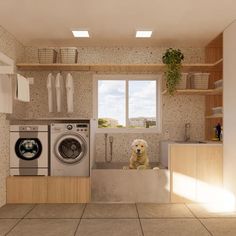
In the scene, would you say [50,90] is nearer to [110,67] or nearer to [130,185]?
[110,67]

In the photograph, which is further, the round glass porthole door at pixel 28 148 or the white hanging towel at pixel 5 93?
the round glass porthole door at pixel 28 148

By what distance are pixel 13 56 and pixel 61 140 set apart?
139 centimetres

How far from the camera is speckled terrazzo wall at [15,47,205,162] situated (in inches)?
202

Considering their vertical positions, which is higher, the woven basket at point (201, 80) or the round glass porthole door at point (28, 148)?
the woven basket at point (201, 80)

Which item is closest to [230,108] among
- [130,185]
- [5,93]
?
[130,185]

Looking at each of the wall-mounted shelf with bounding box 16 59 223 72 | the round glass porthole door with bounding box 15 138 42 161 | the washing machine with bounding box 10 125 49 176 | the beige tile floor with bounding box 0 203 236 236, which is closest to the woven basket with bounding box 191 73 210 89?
the wall-mounted shelf with bounding box 16 59 223 72

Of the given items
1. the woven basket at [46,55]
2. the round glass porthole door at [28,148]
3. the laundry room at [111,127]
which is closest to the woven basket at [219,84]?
the laundry room at [111,127]

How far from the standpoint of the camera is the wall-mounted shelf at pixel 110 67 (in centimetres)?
462

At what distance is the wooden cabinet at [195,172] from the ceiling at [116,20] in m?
1.56

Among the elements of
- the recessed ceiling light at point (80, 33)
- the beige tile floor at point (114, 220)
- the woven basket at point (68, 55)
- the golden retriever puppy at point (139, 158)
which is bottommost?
the beige tile floor at point (114, 220)

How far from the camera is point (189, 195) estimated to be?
4.25 metres

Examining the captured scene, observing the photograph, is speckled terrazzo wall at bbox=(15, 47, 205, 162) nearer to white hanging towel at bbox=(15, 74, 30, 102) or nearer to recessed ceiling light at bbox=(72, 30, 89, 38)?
recessed ceiling light at bbox=(72, 30, 89, 38)

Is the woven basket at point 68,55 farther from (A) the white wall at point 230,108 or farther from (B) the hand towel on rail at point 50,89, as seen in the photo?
(A) the white wall at point 230,108

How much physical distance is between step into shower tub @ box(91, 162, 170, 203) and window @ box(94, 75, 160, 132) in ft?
3.58
